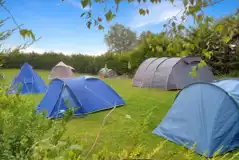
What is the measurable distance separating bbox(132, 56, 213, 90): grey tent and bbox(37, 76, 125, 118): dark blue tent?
4781 mm

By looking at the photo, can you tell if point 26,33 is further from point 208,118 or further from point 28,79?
point 28,79

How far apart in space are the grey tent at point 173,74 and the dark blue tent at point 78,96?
15.7ft

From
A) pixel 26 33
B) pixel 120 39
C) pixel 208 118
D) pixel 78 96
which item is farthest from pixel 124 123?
pixel 120 39

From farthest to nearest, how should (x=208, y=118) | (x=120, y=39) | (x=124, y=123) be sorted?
(x=120, y=39) → (x=124, y=123) → (x=208, y=118)

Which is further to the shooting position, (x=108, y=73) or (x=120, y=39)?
(x=120, y=39)

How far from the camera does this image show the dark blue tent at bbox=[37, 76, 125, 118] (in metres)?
6.35

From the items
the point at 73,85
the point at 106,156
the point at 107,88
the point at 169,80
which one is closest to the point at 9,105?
the point at 106,156

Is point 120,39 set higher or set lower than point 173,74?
higher

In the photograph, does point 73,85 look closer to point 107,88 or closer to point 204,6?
point 107,88

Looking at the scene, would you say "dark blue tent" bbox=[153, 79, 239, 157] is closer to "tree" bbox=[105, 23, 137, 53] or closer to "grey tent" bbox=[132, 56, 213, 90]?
"grey tent" bbox=[132, 56, 213, 90]

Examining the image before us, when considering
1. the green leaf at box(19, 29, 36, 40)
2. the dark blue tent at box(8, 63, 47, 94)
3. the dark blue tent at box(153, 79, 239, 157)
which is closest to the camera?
the green leaf at box(19, 29, 36, 40)

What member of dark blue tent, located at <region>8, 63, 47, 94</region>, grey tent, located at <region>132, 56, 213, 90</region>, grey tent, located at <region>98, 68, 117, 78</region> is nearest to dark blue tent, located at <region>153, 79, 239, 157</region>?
grey tent, located at <region>132, 56, 213, 90</region>

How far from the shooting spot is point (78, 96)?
6512 mm

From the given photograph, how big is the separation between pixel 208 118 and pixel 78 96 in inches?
145
